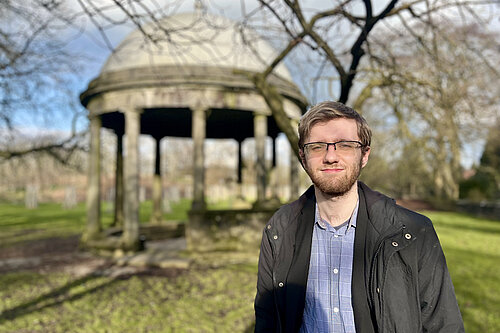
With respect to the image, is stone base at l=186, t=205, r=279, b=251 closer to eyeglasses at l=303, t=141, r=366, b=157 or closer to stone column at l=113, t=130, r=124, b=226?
stone column at l=113, t=130, r=124, b=226

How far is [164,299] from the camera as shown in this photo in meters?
6.00

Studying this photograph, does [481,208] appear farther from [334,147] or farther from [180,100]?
[334,147]

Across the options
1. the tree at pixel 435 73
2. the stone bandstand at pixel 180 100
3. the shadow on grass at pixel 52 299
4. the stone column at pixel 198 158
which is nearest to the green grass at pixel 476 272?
the tree at pixel 435 73

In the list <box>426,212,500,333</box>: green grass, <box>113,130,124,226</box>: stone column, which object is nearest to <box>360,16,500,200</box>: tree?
<box>426,212,500,333</box>: green grass

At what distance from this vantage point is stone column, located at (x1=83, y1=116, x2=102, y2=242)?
1006cm

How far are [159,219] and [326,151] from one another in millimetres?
12348

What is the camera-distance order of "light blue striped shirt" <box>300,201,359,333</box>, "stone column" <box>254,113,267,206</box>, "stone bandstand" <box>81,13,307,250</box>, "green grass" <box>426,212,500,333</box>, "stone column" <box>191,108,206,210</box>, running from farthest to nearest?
"stone column" <box>254,113,267,206</box> < "stone column" <box>191,108,206,210</box> < "stone bandstand" <box>81,13,307,250</box> < "green grass" <box>426,212,500,333</box> < "light blue striped shirt" <box>300,201,359,333</box>

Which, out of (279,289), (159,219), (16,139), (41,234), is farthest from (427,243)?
(41,234)

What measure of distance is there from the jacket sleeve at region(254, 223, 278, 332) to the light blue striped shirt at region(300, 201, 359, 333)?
0.59 ft

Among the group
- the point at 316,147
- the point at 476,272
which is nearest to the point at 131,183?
the point at 316,147

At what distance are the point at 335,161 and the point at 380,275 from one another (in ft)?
1.76

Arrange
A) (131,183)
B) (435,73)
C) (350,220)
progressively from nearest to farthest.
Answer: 1. (350,220)
2. (435,73)
3. (131,183)

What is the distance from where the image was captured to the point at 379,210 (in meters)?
1.77

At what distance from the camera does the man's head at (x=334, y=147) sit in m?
1.74
